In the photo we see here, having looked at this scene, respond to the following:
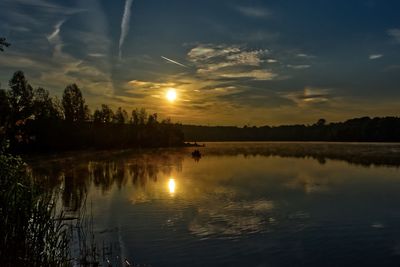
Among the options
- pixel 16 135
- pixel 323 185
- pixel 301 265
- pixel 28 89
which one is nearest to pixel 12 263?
pixel 16 135

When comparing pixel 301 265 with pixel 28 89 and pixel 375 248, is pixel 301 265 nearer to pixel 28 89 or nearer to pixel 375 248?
pixel 375 248

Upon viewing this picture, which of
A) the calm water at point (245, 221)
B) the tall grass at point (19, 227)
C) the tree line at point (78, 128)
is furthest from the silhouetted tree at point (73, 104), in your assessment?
the tall grass at point (19, 227)

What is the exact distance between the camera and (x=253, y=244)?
1998 centimetres

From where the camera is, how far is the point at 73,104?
452 feet

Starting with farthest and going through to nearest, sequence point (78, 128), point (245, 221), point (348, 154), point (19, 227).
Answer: point (78, 128)
point (348, 154)
point (245, 221)
point (19, 227)

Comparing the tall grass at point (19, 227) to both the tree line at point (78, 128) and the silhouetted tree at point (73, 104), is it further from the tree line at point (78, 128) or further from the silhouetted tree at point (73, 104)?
the silhouetted tree at point (73, 104)

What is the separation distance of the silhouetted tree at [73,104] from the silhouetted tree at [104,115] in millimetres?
20052

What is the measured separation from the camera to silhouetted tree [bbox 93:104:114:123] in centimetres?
16212

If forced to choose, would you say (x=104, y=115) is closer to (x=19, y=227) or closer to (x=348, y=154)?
(x=348, y=154)

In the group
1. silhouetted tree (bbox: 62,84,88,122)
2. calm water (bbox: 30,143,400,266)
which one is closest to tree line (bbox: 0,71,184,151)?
silhouetted tree (bbox: 62,84,88,122)

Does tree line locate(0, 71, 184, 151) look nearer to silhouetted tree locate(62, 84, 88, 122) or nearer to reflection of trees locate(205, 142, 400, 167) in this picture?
silhouetted tree locate(62, 84, 88, 122)

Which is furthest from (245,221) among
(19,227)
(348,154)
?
(348,154)

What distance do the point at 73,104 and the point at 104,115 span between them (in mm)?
30565

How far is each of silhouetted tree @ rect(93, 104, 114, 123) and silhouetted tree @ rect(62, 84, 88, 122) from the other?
789 inches
